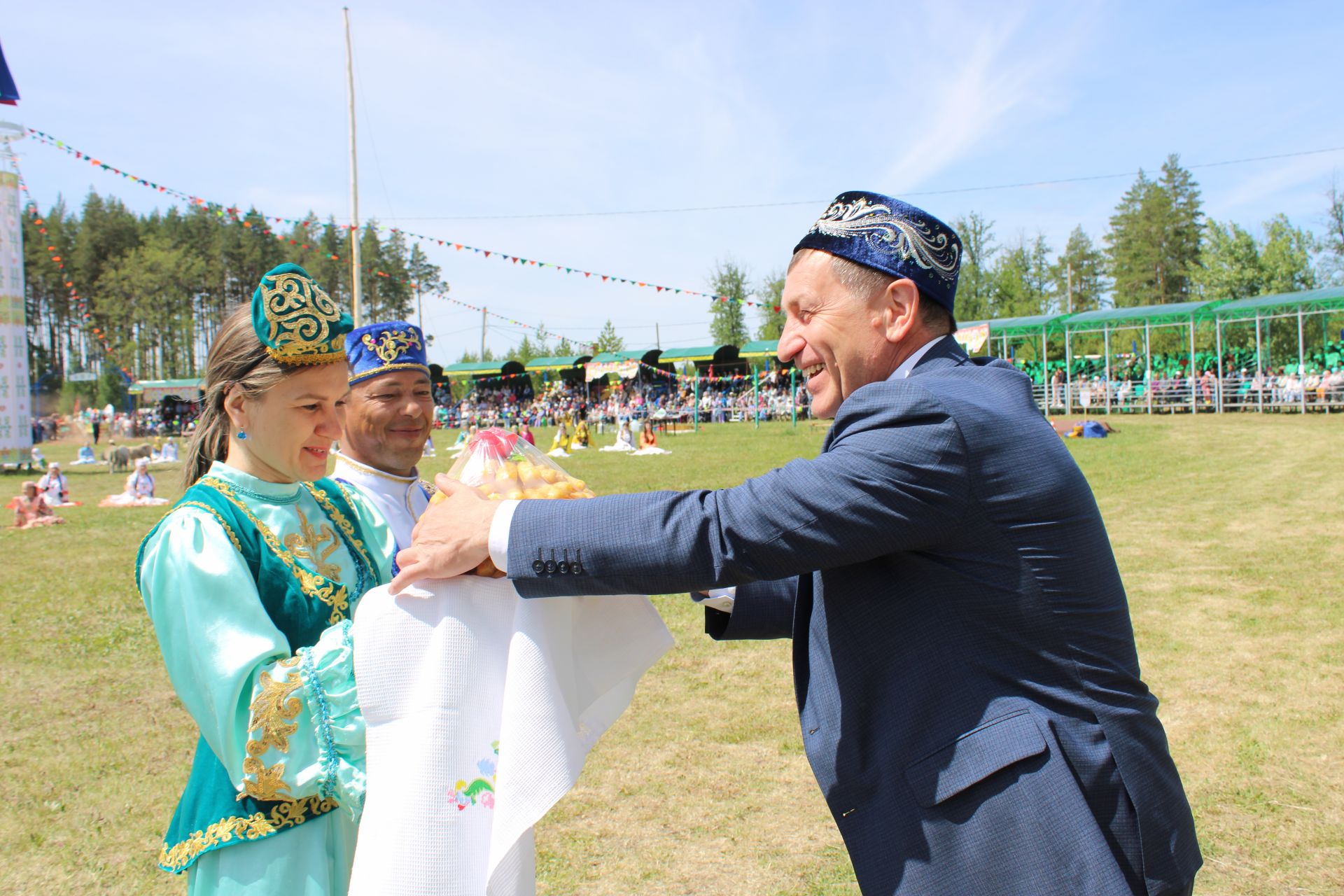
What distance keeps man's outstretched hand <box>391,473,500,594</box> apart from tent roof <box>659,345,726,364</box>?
138 ft

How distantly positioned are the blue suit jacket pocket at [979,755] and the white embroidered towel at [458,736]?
24.8 inches

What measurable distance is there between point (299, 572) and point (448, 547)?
64 centimetres

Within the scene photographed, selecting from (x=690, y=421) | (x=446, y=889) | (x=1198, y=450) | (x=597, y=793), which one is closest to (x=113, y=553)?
(x=597, y=793)

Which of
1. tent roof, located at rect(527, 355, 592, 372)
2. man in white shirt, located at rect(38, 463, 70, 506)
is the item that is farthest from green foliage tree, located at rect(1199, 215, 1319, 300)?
man in white shirt, located at rect(38, 463, 70, 506)

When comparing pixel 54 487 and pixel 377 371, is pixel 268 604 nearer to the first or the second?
pixel 377 371

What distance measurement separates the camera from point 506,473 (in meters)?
1.81

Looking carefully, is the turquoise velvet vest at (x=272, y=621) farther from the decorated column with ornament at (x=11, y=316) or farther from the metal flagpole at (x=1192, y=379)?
the metal flagpole at (x=1192, y=379)

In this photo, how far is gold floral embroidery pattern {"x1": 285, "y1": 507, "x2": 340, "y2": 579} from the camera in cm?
206

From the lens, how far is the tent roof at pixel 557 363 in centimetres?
4975

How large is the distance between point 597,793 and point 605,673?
3219mm

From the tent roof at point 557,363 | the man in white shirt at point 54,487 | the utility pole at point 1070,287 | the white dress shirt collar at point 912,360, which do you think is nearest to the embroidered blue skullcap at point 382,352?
the white dress shirt collar at point 912,360

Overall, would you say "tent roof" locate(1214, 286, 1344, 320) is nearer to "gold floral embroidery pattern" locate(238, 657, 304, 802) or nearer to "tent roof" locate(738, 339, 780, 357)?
"tent roof" locate(738, 339, 780, 357)

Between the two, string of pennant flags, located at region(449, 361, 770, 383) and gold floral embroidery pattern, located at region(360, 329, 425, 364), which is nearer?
gold floral embroidery pattern, located at region(360, 329, 425, 364)

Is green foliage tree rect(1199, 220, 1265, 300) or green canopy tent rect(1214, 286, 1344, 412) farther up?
green foliage tree rect(1199, 220, 1265, 300)
